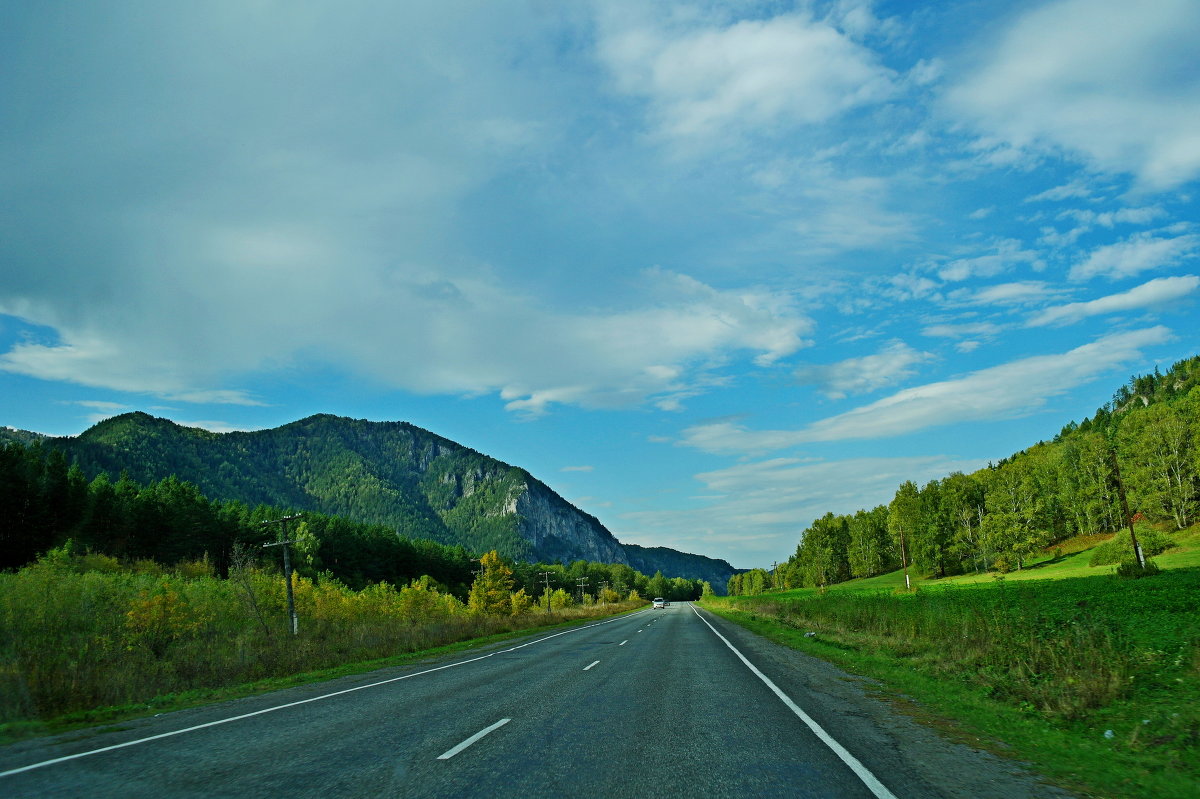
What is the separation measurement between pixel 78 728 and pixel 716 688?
10923 mm

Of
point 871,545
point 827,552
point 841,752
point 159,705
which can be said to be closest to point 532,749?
point 841,752

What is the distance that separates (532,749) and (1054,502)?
11055 centimetres

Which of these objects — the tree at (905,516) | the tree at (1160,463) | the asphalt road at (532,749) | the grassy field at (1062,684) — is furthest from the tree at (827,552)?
the asphalt road at (532,749)

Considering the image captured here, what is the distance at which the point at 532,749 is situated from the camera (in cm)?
741

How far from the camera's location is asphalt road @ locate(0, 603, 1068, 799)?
232 inches

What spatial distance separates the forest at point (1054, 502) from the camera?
72.9 m

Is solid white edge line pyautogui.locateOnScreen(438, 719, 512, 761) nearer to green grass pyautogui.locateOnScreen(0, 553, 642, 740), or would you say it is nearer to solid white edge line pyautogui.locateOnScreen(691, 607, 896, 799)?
solid white edge line pyautogui.locateOnScreen(691, 607, 896, 799)

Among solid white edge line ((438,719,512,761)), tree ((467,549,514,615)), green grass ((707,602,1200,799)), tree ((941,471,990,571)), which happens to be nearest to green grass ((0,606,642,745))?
solid white edge line ((438,719,512,761))

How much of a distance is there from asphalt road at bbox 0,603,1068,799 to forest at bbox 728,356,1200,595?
63044mm

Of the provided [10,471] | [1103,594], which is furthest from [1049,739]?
[10,471]

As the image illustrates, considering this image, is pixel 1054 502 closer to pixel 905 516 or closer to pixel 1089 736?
pixel 905 516

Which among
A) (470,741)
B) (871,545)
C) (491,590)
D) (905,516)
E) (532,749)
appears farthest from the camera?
(871,545)

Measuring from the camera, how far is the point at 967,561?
89.2 meters

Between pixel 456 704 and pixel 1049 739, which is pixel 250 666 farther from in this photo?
pixel 1049 739
